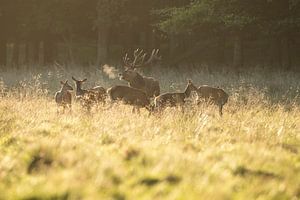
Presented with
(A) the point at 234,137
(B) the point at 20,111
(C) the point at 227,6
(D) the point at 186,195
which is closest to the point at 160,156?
(D) the point at 186,195

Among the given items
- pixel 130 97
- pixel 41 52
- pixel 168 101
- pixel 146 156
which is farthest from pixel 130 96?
pixel 41 52

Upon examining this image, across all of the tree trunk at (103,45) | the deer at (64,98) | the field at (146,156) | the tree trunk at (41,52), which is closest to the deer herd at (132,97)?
the deer at (64,98)

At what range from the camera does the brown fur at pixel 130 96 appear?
40.8 ft

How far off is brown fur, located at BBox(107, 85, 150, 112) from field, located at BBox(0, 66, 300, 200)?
1458 mm

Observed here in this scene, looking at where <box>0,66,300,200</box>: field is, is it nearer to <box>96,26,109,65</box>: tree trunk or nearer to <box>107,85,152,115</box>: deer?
<box>107,85,152,115</box>: deer

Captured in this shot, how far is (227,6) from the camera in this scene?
76.5ft

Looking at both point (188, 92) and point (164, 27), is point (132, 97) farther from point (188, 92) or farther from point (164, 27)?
point (164, 27)

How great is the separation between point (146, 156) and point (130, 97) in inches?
240

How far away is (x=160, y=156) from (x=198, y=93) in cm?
735

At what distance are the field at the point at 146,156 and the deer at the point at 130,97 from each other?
4.76ft

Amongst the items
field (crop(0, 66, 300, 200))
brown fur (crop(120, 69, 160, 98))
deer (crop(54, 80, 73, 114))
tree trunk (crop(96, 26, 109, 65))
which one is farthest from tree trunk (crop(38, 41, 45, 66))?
field (crop(0, 66, 300, 200))

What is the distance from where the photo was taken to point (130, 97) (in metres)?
12.6

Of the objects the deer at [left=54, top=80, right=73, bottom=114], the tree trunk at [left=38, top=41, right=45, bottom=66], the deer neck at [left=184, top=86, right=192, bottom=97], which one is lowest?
the tree trunk at [left=38, top=41, right=45, bottom=66]

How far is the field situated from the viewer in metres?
5.19
